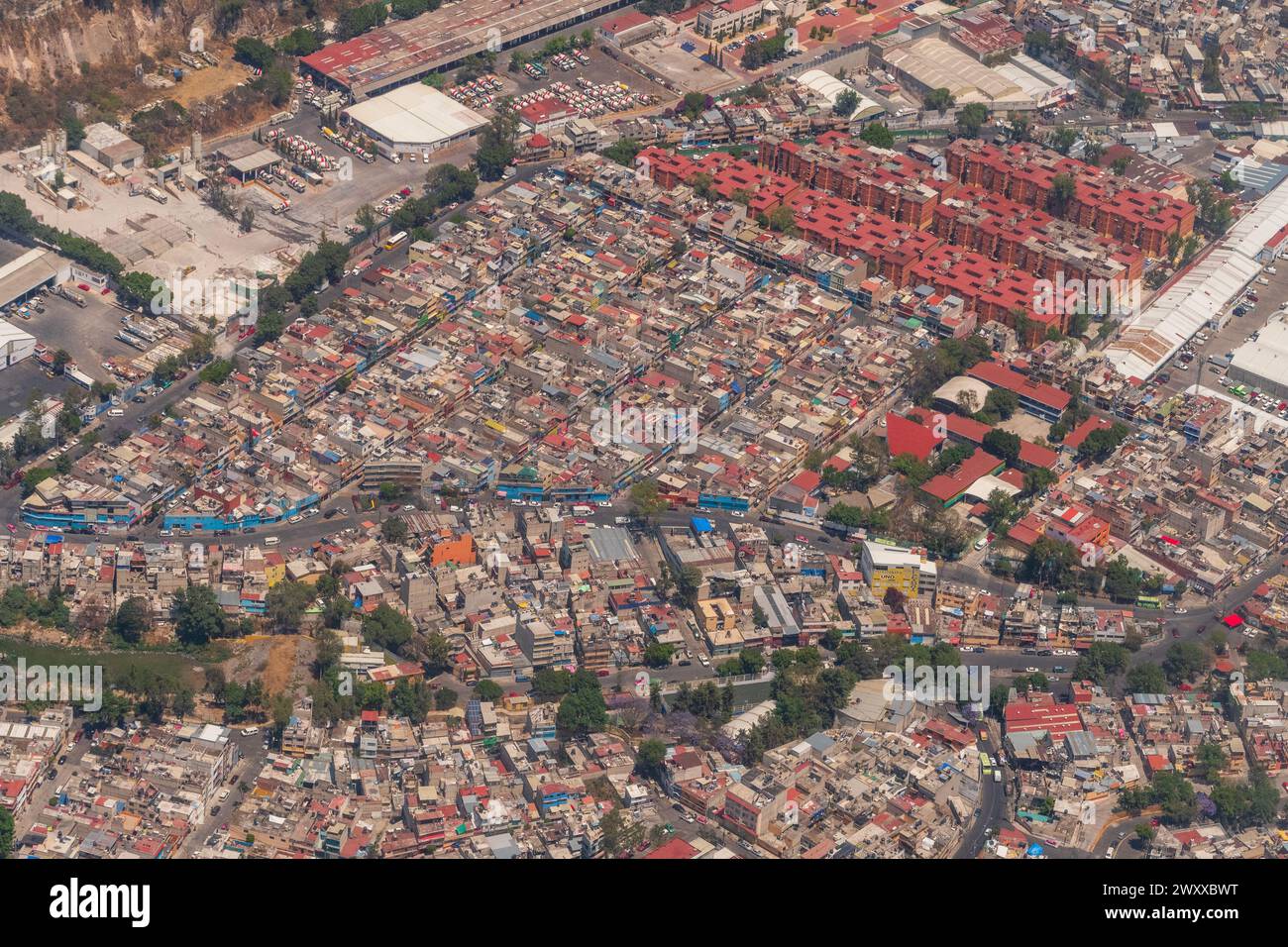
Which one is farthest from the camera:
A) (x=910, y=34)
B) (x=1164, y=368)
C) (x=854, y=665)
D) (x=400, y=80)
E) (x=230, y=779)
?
(x=910, y=34)

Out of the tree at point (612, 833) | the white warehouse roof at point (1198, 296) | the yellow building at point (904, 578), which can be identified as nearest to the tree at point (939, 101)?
the white warehouse roof at point (1198, 296)

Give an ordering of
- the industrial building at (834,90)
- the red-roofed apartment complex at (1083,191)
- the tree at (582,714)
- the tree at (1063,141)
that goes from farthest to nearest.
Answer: the industrial building at (834,90), the tree at (1063,141), the red-roofed apartment complex at (1083,191), the tree at (582,714)

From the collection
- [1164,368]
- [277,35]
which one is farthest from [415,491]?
[277,35]

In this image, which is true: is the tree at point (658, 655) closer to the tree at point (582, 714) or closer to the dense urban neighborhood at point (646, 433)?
the dense urban neighborhood at point (646, 433)

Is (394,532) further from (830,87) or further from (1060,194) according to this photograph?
(830,87)

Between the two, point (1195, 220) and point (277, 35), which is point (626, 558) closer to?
point (1195, 220)

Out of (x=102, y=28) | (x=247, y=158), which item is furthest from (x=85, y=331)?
(x=102, y=28)

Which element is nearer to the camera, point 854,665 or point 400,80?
point 854,665

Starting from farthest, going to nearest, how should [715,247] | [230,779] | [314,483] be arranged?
[715,247]
[314,483]
[230,779]
